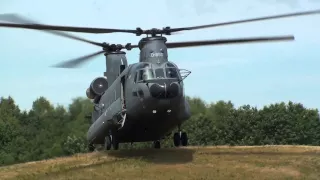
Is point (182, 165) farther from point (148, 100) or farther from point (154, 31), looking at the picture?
point (154, 31)

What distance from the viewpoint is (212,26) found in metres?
24.0

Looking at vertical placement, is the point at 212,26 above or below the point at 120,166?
above

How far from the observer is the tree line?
71188 millimetres

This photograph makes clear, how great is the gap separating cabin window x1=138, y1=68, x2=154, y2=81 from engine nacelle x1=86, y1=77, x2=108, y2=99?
380 inches

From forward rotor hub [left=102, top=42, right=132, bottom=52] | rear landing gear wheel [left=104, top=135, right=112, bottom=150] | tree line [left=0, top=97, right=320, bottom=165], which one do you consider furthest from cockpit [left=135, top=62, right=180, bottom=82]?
tree line [left=0, top=97, right=320, bottom=165]

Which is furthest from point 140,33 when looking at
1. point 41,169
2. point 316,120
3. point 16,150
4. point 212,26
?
point 316,120

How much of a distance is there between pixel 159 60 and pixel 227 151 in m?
7.04

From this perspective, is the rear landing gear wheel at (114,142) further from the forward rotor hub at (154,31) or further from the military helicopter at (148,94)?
the forward rotor hub at (154,31)

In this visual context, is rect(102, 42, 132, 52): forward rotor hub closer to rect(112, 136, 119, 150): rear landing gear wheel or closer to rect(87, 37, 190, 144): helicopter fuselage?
rect(87, 37, 190, 144): helicopter fuselage

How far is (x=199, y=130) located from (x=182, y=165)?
50.1 metres

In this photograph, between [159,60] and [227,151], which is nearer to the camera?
[159,60]

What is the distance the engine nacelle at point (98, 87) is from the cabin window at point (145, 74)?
9.65 meters

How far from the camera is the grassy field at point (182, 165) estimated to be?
22.6m

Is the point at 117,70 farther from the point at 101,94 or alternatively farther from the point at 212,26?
the point at 212,26
